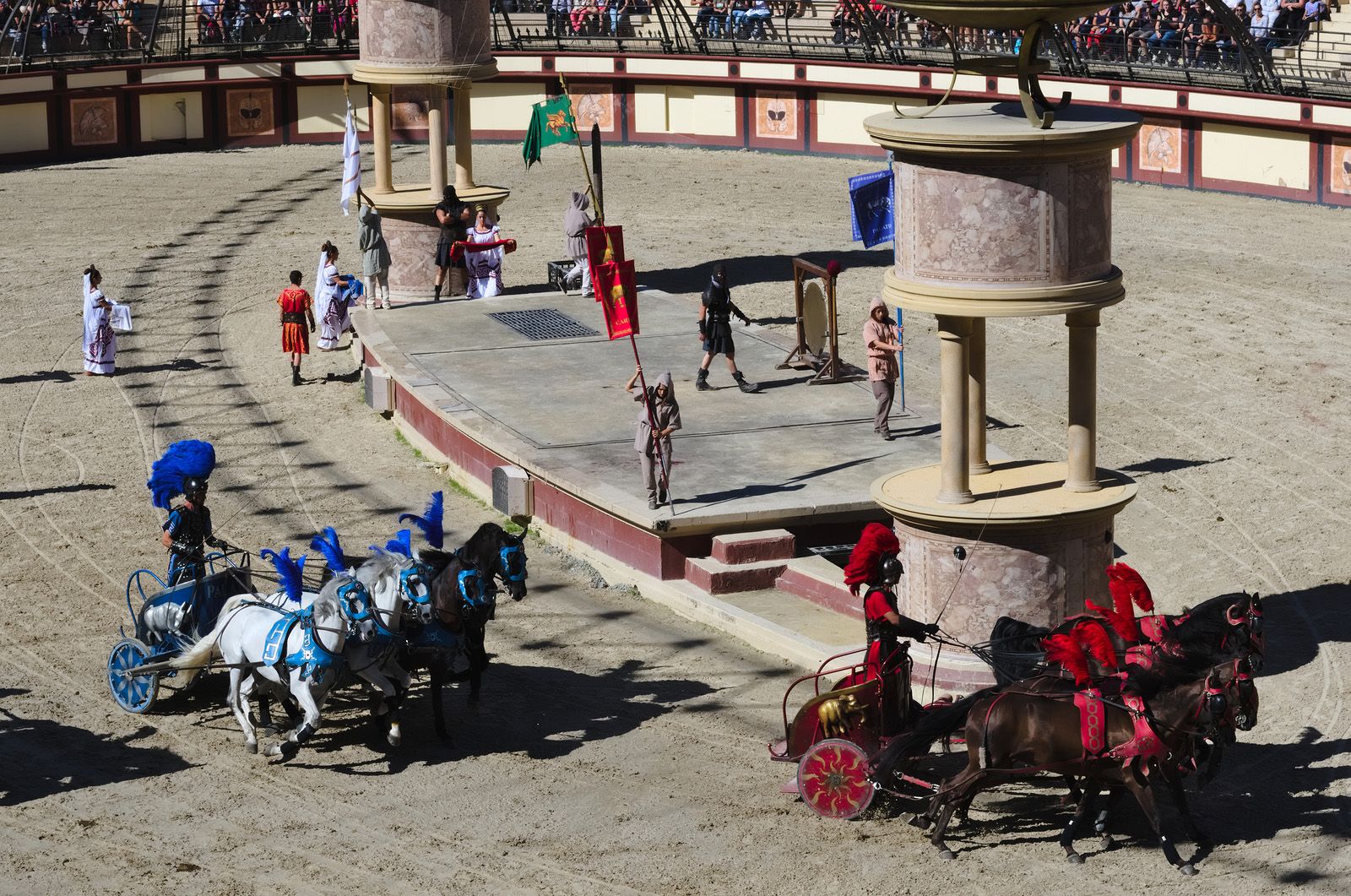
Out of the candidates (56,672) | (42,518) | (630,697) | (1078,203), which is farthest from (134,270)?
(1078,203)

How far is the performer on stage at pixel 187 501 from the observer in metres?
14.7

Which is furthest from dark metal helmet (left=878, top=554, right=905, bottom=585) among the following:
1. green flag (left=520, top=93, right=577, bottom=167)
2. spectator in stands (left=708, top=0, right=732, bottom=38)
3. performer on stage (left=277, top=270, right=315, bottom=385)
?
spectator in stands (left=708, top=0, right=732, bottom=38)

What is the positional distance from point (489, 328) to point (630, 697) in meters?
10.6

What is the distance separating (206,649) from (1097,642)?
616cm

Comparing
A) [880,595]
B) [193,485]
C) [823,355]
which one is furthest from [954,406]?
[823,355]

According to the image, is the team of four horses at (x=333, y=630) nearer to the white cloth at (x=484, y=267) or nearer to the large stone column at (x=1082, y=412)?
the large stone column at (x=1082, y=412)

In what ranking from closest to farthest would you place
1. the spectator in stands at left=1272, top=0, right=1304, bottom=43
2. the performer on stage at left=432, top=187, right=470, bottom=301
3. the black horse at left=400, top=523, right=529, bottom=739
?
1. the black horse at left=400, top=523, right=529, bottom=739
2. the performer on stage at left=432, top=187, right=470, bottom=301
3. the spectator in stands at left=1272, top=0, right=1304, bottom=43

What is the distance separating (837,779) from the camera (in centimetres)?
1235

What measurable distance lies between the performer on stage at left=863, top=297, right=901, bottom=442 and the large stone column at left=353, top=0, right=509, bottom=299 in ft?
29.7

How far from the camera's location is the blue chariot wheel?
46.1ft

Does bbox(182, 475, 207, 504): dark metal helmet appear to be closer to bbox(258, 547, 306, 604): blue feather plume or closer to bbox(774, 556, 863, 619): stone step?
bbox(258, 547, 306, 604): blue feather plume

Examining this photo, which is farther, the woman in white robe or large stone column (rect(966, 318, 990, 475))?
the woman in white robe

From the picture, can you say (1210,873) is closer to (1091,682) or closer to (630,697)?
(1091,682)

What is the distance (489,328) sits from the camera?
80.9ft
